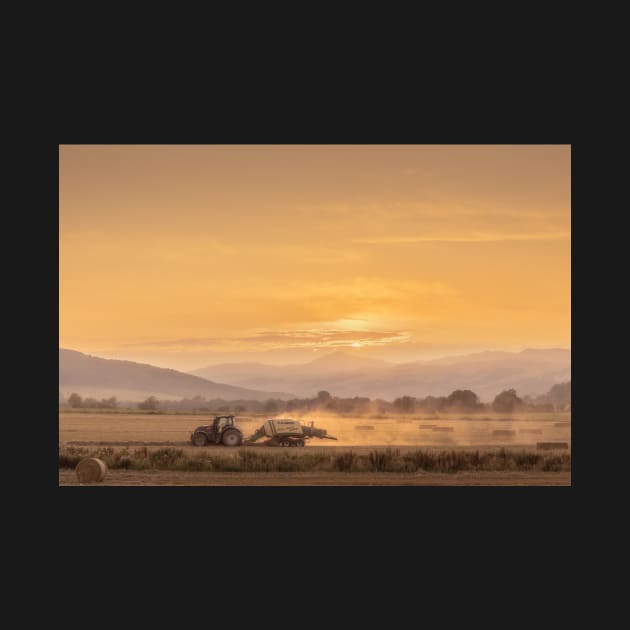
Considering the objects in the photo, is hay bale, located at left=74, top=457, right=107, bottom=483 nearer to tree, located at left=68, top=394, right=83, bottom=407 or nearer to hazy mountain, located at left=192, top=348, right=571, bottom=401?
tree, located at left=68, top=394, right=83, bottom=407

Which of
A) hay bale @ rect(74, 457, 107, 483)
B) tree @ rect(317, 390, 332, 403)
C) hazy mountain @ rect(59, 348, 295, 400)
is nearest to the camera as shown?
hay bale @ rect(74, 457, 107, 483)

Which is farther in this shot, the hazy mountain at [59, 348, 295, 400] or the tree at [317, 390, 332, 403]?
the tree at [317, 390, 332, 403]

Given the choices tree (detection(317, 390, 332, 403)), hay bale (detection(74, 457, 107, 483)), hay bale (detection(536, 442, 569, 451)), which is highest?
tree (detection(317, 390, 332, 403))

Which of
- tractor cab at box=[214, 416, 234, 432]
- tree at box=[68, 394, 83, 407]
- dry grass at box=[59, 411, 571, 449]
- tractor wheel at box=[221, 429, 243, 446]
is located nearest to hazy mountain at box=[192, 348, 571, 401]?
dry grass at box=[59, 411, 571, 449]

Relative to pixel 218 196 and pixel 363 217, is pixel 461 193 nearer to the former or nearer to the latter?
pixel 363 217

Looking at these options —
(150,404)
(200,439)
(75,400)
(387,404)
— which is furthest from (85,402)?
(387,404)

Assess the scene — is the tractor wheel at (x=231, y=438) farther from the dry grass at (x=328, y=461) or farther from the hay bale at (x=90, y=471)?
the hay bale at (x=90, y=471)

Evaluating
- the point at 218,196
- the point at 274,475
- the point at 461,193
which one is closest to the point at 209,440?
the point at 274,475
